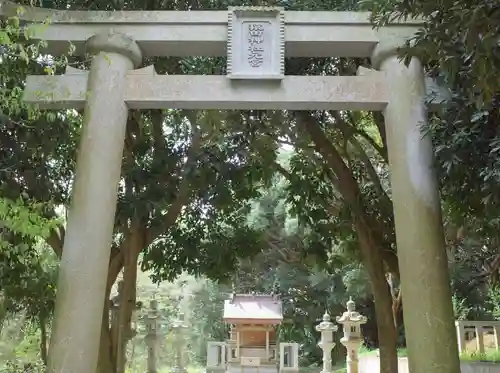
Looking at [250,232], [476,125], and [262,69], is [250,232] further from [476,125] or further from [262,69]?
[476,125]

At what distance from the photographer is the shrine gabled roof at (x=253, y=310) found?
489 inches

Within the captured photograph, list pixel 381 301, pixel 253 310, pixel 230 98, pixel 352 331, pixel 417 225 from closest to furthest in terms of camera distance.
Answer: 1. pixel 417 225
2. pixel 230 98
3. pixel 381 301
4. pixel 352 331
5. pixel 253 310

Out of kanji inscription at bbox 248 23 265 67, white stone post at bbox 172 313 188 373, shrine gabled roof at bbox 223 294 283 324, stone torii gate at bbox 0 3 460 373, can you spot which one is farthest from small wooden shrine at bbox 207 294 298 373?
kanji inscription at bbox 248 23 265 67

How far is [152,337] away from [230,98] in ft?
→ 25.4

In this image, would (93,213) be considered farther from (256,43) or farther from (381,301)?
(381,301)

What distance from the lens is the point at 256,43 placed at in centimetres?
474

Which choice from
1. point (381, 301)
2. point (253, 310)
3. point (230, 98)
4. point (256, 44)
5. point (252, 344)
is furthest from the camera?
point (252, 344)

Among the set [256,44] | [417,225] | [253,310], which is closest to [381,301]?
[417,225]

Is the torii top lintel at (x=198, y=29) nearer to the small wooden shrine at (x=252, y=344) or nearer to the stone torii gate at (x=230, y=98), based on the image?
the stone torii gate at (x=230, y=98)

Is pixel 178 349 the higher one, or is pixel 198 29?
pixel 198 29

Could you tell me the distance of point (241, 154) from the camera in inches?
284

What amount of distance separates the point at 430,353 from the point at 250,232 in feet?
15.6

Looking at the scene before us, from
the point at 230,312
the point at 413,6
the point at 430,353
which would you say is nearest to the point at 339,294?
the point at 230,312

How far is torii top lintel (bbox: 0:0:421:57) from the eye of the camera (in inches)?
187
